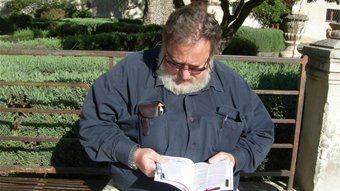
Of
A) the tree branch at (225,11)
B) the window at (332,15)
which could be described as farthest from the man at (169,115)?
the window at (332,15)

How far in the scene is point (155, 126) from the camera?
257 centimetres

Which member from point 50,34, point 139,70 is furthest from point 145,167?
point 50,34

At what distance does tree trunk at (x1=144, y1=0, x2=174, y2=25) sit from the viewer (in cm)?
1478

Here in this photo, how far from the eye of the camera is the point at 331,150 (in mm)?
3969

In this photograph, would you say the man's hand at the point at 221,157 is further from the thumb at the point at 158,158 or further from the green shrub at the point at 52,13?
the green shrub at the point at 52,13

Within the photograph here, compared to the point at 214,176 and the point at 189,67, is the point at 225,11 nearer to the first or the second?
the point at 189,67

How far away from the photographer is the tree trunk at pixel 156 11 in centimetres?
1478

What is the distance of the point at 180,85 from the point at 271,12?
28486mm

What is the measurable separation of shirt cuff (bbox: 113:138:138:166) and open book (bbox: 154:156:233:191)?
7.7 inches

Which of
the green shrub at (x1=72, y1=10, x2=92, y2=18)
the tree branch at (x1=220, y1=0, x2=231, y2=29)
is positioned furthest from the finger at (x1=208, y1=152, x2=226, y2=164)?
the green shrub at (x1=72, y1=10, x2=92, y2=18)

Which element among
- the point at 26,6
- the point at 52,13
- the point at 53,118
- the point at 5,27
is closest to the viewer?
the point at 53,118

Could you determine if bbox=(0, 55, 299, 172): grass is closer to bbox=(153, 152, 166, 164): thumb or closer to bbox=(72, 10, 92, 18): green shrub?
bbox=(153, 152, 166, 164): thumb

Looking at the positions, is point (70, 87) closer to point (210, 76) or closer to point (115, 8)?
point (210, 76)

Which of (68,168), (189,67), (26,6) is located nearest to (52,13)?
(26,6)
